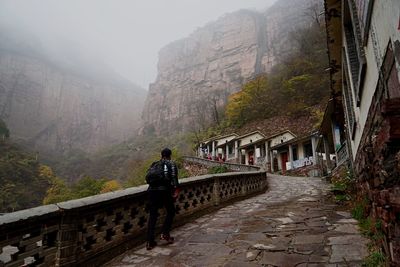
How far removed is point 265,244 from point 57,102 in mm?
159409

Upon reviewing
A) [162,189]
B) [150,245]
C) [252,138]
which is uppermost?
[252,138]

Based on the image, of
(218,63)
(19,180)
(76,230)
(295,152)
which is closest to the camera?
(76,230)

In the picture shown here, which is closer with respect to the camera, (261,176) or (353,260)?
(353,260)

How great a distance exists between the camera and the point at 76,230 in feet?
11.6

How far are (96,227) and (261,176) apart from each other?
419 inches

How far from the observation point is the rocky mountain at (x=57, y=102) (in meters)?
124

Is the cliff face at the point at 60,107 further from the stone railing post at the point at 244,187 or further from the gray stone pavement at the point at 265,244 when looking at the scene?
the gray stone pavement at the point at 265,244

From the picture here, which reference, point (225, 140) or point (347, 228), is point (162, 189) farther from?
point (225, 140)

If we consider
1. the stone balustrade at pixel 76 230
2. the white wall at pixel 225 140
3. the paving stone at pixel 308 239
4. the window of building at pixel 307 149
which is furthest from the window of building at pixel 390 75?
the white wall at pixel 225 140

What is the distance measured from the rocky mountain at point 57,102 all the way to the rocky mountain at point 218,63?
3358cm

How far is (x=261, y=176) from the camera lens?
13484 millimetres

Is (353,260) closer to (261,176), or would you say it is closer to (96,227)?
(96,227)

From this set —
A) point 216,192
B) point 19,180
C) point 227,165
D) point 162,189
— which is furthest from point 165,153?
point 19,180

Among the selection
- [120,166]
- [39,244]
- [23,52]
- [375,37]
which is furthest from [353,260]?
[23,52]
